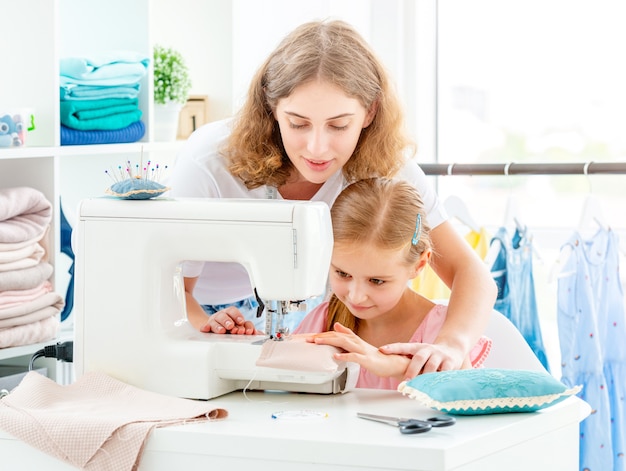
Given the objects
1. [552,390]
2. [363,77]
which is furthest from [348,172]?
[552,390]

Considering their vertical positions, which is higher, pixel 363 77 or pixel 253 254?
pixel 363 77

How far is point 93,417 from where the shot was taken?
1415mm

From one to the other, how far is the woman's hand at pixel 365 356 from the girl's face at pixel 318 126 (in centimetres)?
35

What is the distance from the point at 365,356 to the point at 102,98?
114 cm

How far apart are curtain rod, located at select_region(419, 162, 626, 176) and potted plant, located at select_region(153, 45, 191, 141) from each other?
2.18 feet

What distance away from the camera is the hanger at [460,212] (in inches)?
108

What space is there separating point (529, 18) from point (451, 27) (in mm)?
260

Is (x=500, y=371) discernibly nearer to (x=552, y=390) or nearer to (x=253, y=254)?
(x=552, y=390)

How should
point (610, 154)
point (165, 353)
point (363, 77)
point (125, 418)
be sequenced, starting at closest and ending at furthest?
point (125, 418), point (165, 353), point (363, 77), point (610, 154)

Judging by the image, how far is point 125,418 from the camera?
141 cm

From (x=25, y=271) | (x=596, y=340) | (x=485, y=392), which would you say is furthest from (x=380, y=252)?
(x=596, y=340)

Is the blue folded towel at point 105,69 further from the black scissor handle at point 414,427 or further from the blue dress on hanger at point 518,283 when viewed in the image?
the black scissor handle at point 414,427

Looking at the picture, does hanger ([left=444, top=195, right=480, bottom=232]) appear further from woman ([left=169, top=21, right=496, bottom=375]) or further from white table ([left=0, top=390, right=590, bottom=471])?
white table ([left=0, top=390, right=590, bottom=471])

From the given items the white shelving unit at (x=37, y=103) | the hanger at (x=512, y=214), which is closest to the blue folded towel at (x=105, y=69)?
the white shelving unit at (x=37, y=103)
